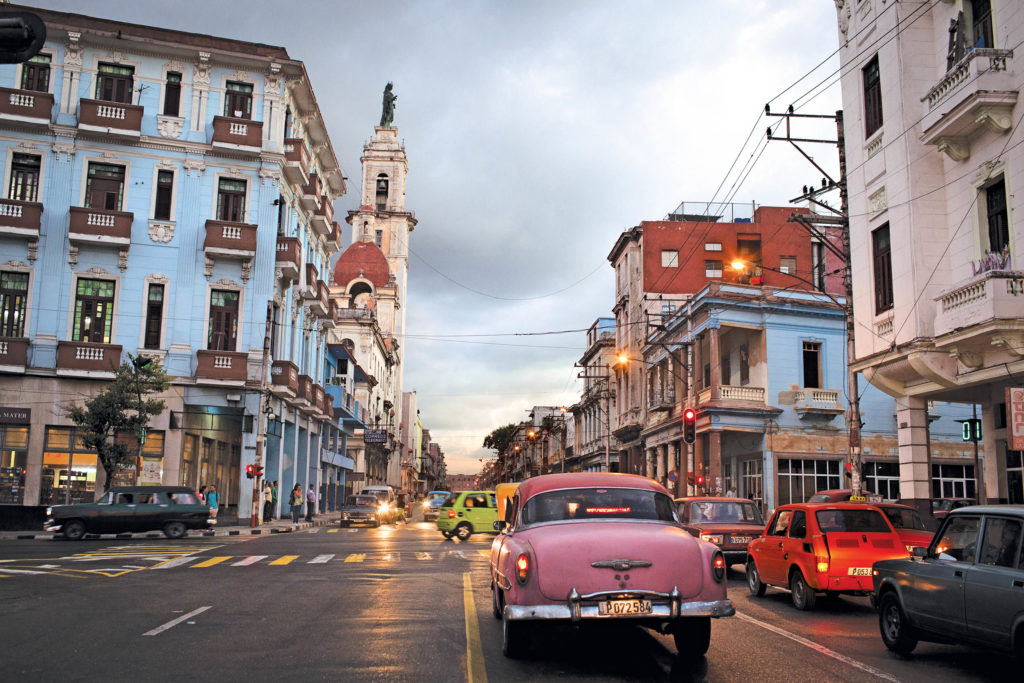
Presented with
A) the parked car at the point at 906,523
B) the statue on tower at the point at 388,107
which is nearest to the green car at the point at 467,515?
the parked car at the point at 906,523

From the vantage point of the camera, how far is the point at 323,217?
46.4 m

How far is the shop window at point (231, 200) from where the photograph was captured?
37.4 meters

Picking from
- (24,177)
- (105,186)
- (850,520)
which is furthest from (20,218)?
(850,520)

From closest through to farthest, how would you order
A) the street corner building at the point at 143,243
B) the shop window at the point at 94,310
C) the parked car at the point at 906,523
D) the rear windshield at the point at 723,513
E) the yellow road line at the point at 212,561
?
the parked car at the point at 906,523 → the yellow road line at the point at 212,561 → the rear windshield at the point at 723,513 → the street corner building at the point at 143,243 → the shop window at the point at 94,310

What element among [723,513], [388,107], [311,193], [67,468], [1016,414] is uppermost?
[388,107]

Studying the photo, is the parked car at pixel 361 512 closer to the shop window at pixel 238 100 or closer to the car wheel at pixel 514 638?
the shop window at pixel 238 100

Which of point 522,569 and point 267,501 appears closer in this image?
point 522,569

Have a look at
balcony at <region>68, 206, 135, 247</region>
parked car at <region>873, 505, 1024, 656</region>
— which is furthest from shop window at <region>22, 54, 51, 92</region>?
parked car at <region>873, 505, 1024, 656</region>

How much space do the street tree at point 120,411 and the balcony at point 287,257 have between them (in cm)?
816

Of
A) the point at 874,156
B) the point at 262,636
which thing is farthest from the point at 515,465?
the point at 262,636

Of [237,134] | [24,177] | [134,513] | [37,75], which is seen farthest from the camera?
[237,134]

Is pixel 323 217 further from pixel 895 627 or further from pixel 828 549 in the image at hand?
pixel 895 627

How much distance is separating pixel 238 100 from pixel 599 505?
33449mm

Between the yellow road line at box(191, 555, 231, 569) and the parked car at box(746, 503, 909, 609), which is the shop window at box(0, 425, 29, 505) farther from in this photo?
the parked car at box(746, 503, 909, 609)
